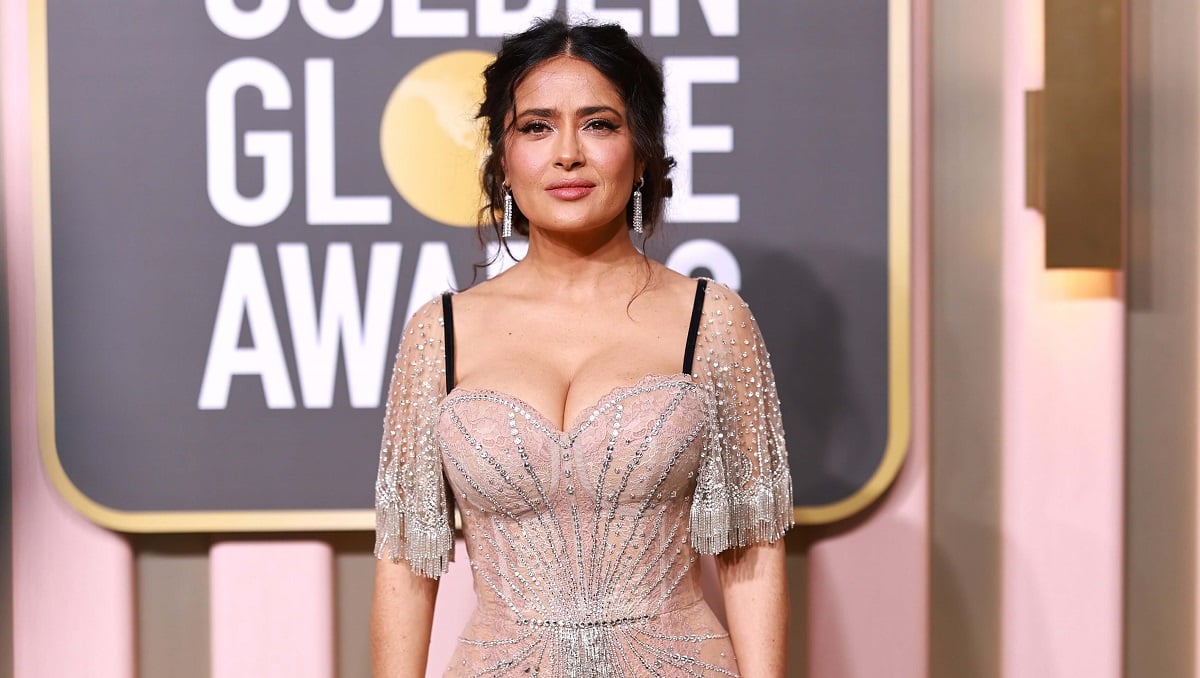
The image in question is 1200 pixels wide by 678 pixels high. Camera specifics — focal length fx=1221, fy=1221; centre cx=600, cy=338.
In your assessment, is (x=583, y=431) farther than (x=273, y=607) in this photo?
No

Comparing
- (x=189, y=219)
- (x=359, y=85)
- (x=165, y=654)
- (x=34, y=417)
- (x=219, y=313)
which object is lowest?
(x=165, y=654)

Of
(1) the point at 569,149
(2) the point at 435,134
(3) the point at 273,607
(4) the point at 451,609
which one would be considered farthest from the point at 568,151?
(3) the point at 273,607

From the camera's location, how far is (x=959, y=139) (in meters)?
A: 2.06

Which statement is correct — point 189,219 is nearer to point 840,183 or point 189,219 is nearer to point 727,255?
point 727,255

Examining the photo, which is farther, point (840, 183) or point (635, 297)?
point (840, 183)

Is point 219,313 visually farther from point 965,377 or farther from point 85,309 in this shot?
point 965,377

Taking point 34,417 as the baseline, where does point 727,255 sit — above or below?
above

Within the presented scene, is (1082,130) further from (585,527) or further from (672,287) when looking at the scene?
(585,527)

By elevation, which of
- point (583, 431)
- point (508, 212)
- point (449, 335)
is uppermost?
point (508, 212)

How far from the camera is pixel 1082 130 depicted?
1.97 m

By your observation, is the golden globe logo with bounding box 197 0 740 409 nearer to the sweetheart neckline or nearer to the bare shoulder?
the bare shoulder

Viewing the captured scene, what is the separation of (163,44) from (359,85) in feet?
1.10

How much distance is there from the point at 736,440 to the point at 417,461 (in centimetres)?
41

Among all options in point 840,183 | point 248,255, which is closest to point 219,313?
point 248,255
